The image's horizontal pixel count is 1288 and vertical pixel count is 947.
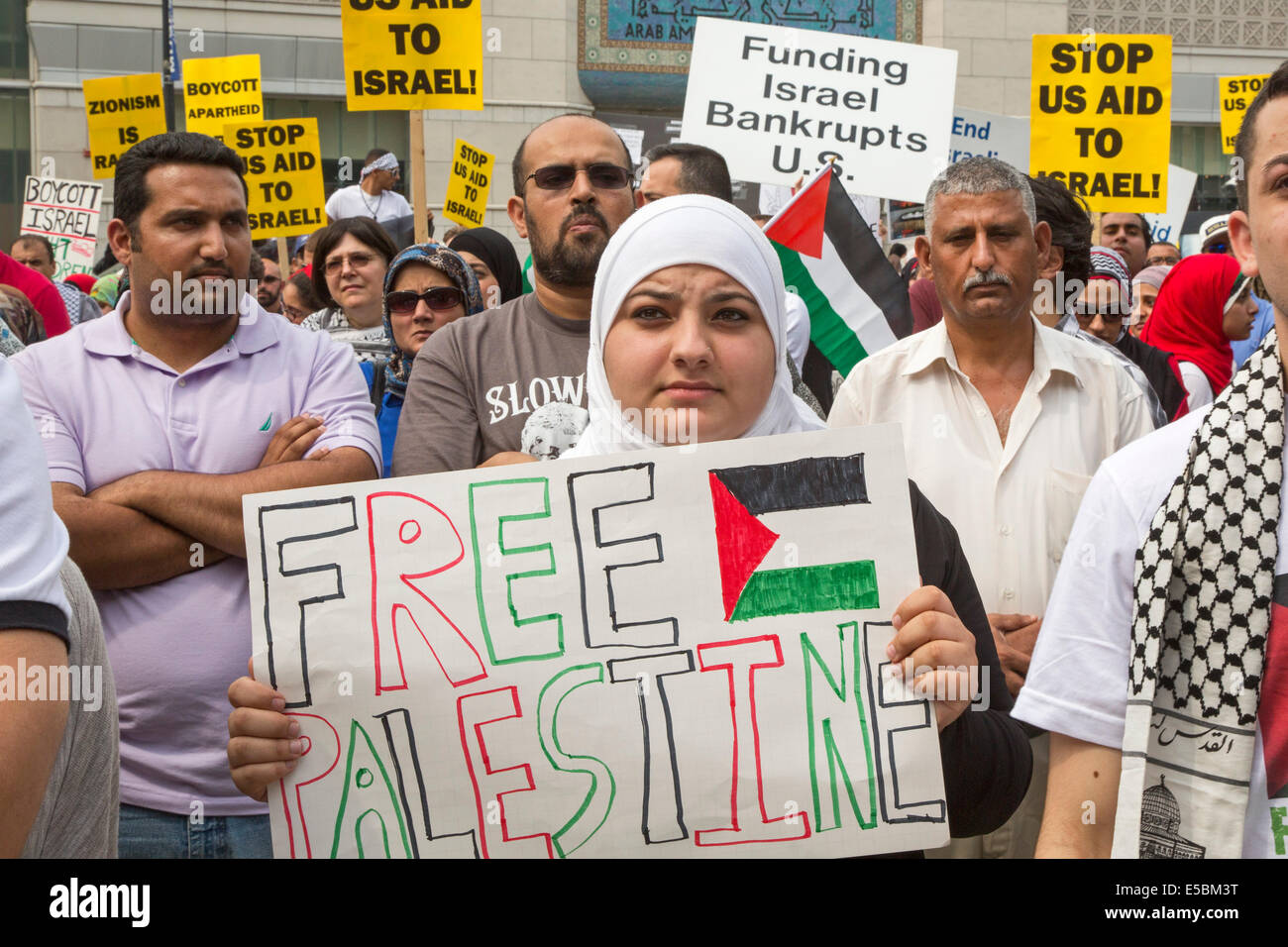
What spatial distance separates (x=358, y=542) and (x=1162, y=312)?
5.03 meters

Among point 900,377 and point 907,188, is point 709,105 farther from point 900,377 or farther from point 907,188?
point 900,377

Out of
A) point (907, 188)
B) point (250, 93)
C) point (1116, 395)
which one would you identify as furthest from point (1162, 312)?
point (250, 93)

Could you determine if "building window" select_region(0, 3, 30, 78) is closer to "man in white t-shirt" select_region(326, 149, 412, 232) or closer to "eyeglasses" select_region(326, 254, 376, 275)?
"man in white t-shirt" select_region(326, 149, 412, 232)

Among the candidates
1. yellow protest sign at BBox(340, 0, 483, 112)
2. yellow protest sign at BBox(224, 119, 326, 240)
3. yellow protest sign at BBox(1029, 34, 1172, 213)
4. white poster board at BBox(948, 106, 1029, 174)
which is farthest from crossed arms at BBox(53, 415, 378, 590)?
white poster board at BBox(948, 106, 1029, 174)

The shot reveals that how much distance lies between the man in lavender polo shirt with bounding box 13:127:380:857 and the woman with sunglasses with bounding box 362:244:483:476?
118 cm

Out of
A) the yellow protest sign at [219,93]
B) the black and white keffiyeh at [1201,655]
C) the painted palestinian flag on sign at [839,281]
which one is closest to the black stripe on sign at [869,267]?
the painted palestinian flag on sign at [839,281]

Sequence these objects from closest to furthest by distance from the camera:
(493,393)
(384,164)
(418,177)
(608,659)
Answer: (608,659)
(493,393)
(418,177)
(384,164)

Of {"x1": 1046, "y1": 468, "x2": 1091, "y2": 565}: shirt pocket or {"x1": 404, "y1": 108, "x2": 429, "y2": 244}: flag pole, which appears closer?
{"x1": 1046, "y1": 468, "x2": 1091, "y2": 565}: shirt pocket

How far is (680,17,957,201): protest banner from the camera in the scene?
6348mm

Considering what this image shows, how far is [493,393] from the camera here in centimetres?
303

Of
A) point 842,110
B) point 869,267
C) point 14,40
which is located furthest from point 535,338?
point 14,40

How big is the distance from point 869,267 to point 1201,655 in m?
2.96

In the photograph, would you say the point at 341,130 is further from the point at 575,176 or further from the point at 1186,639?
the point at 1186,639

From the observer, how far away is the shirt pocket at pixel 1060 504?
3.26m
